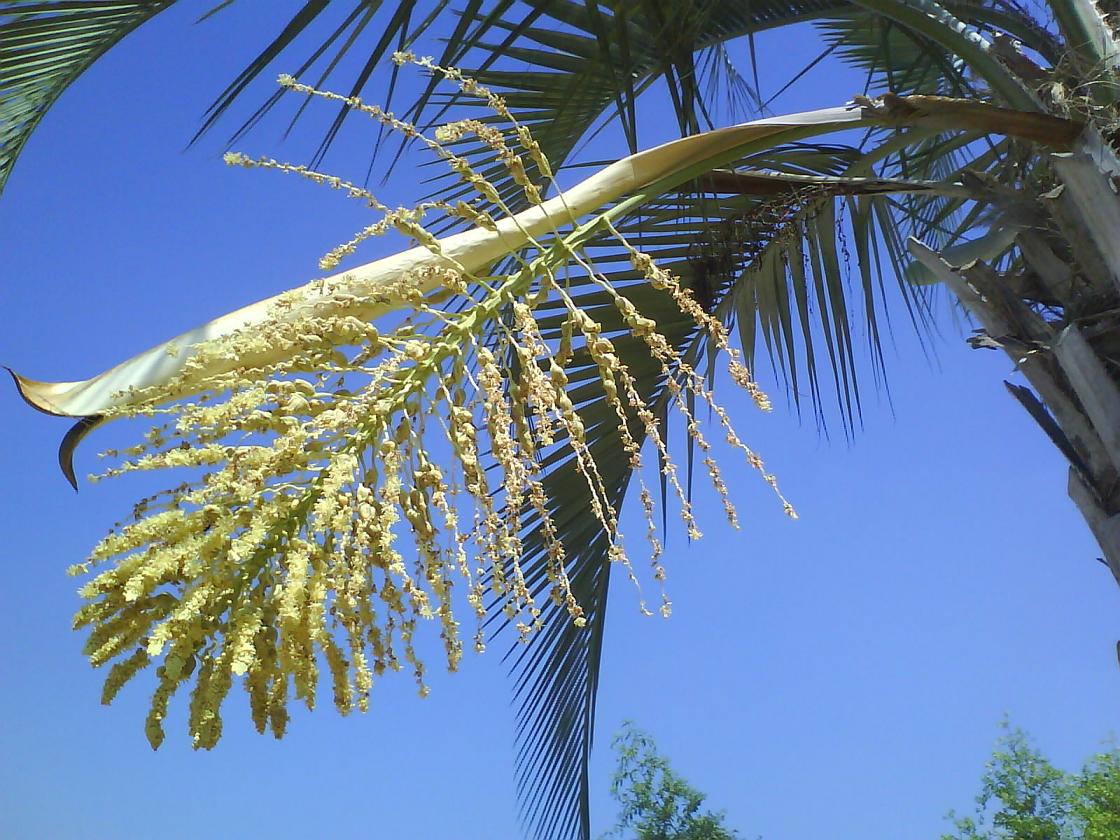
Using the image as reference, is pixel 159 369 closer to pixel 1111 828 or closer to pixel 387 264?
pixel 387 264

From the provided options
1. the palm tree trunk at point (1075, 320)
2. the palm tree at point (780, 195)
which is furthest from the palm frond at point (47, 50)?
the palm tree trunk at point (1075, 320)

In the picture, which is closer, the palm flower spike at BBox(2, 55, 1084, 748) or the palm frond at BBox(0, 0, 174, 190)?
the palm flower spike at BBox(2, 55, 1084, 748)

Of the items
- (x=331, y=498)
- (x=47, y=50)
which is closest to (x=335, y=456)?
(x=331, y=498)

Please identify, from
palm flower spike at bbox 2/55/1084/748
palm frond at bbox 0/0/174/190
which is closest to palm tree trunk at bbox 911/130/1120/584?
palm flower spike at bbox 2/55/1084/748

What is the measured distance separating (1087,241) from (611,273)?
119 centimetres

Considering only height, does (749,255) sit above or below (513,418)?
above

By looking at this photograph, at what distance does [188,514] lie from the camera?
1152 mm

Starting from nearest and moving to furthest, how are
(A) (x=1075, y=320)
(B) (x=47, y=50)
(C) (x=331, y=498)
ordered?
(C) (x=331, y=498)
(B) (x=47, y=50)
(A) (x=1075, y=320)

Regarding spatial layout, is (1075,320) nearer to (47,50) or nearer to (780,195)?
(780,195)

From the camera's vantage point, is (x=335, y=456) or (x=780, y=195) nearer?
(x=335, y=456)

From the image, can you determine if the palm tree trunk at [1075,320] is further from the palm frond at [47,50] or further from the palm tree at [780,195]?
the palm frond at [47,50]

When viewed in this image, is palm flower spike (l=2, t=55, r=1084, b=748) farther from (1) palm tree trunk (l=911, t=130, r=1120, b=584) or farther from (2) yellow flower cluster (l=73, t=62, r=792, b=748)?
(1) palm tree trunk (l=911, t=130, r=1120, b=584)

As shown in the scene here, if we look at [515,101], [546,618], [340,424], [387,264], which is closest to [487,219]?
[387,264]

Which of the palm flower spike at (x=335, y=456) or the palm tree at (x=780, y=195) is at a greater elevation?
the palm tree at (x=780, y=195)
